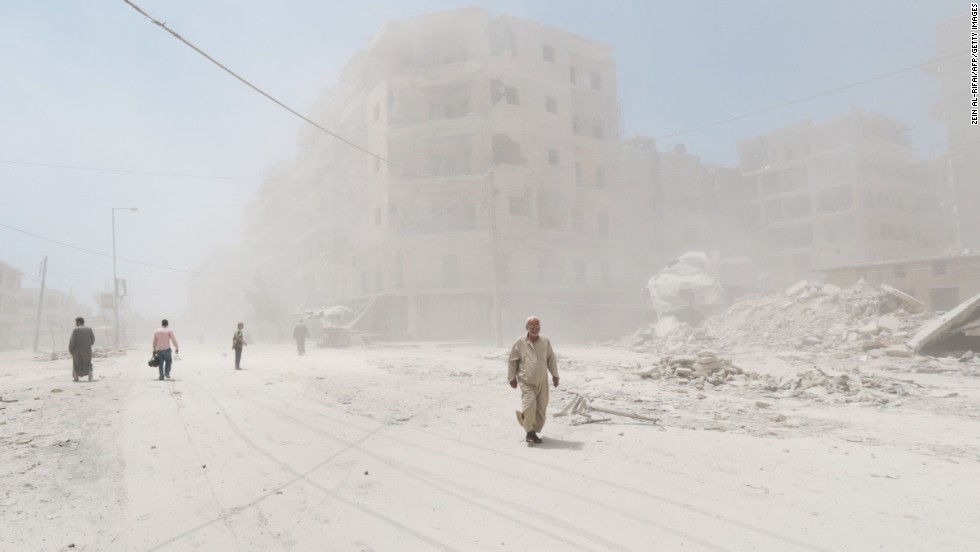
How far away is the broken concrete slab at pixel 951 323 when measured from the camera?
43.4 feet

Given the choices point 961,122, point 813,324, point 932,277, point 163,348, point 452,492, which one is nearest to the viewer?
point 452,492

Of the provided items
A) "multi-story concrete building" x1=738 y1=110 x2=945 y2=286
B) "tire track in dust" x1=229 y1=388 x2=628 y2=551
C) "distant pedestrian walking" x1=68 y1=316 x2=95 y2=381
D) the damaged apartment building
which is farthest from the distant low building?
"distant pedestrian walking" x1=68 y1=316 x2=95 y2=381

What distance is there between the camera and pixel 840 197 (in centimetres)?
4647

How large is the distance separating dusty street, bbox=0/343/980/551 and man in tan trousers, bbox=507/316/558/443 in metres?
0.37

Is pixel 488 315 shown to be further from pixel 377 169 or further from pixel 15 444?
pixel 15 444

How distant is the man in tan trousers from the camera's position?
593 centimetres

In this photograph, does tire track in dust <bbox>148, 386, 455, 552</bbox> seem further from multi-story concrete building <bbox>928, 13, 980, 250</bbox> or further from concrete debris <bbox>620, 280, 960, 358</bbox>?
multi-story concrete building <bbox>928, 13, 980, 250</bbox>

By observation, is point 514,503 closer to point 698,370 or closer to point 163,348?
point 698,370

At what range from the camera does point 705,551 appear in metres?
3.20

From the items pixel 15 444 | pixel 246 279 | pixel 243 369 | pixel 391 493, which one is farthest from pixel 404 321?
pixel 246 279

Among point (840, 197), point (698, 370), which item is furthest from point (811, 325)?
point (840, 197)

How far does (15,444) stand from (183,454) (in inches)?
92.4

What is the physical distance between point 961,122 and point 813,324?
1220 inches

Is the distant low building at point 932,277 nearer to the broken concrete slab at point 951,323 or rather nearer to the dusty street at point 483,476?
the broken concrete slab at point 951,323
